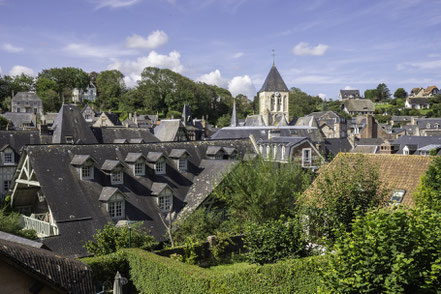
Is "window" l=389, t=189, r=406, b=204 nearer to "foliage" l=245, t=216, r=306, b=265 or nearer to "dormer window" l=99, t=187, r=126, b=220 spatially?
"foliage" l=245, t=216, r=306, b=265

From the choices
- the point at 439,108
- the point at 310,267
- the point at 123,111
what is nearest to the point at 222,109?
the point at 123,111

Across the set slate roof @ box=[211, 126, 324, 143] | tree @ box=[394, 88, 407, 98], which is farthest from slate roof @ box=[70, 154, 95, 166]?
tree @ box=[394, 88, 407, 98]

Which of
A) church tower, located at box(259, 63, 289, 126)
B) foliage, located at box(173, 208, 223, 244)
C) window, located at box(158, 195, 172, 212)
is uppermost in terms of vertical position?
church tower, located at box(259, 63, 289, 126)

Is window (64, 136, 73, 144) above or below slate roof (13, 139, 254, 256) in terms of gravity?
above

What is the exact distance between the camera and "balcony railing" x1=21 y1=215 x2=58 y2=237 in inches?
713

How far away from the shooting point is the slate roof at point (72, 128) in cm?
3316

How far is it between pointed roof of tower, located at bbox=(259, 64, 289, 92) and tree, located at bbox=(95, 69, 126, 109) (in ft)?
189

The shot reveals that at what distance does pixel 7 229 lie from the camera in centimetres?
1773

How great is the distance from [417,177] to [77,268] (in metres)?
17.7

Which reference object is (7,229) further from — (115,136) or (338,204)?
(115,136)

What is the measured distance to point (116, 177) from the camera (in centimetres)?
2062

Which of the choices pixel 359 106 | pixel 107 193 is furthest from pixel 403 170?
pixel 359 106

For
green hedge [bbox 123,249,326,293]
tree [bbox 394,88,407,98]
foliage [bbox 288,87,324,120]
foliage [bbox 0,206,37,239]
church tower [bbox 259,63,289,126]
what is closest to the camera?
green hedge [bbox 123,249,326,293]

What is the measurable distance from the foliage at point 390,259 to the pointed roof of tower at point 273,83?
61145mm
